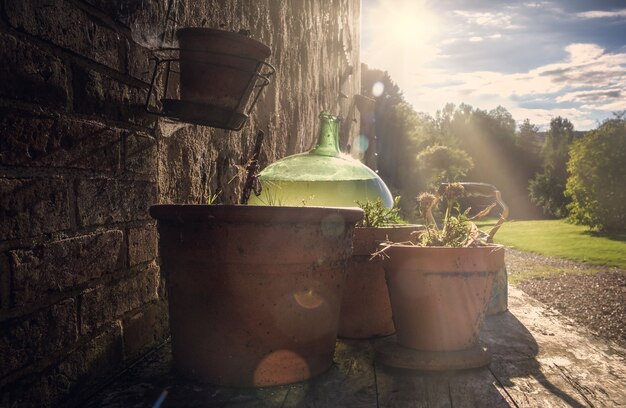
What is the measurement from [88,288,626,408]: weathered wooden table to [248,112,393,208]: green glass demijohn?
0.80 metres

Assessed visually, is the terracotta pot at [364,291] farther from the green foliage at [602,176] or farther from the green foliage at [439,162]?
the green foliage at [439,162]

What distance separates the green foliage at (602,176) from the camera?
47.7 feet

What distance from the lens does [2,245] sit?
100 cm

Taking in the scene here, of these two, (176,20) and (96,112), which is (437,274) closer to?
(96,112)

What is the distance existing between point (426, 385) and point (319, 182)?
3.82ft

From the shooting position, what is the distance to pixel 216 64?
5.16 ft

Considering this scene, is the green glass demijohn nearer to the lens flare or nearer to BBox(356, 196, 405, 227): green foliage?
BBox(356, 196, 405, 227): green foliage

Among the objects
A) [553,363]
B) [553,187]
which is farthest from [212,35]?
[553,187]

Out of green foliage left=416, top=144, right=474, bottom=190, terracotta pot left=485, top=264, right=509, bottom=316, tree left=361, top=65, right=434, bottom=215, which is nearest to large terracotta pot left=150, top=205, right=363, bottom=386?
terracotta pot left=485, top=264, right=509, bottom=316

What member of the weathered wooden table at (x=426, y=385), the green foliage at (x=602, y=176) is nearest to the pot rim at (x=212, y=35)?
the weathered wooden table at (x=426, y=385)

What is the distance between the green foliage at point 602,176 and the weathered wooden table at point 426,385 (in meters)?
15.2

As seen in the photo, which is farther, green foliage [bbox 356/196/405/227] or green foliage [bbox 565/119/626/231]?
green foliage [bbox 565/119/626/231]

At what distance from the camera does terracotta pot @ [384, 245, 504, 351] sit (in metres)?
1.61

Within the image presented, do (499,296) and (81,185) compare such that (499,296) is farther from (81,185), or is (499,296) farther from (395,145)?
(395,145)
